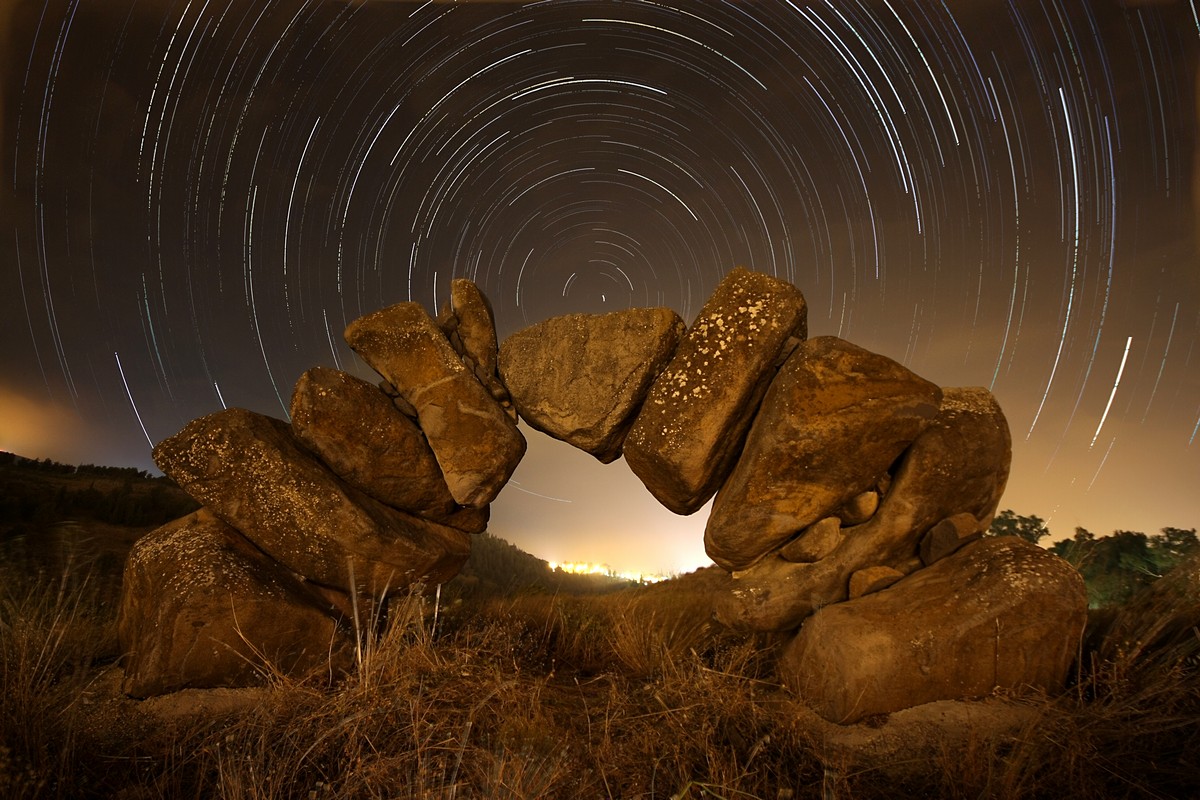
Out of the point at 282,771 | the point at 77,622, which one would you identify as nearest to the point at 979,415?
the point at 282,771

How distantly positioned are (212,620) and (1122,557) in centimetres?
961

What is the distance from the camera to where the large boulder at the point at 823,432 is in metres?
4.84

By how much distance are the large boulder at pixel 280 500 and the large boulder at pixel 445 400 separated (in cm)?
88

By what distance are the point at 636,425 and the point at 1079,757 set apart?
359cm

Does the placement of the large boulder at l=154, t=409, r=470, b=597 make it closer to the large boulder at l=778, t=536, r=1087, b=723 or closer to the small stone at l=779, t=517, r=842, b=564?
the small stone at l=779, t=517, r=842, b=564

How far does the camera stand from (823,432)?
4.84 m

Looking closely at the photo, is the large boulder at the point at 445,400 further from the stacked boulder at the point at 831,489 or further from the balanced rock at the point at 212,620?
the balanced rock at the point at 212,620

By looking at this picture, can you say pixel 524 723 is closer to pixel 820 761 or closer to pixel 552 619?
pixel 820 761

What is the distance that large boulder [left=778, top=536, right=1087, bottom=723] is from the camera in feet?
13.9

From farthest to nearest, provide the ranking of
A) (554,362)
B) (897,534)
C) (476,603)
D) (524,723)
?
(476,603) < (554,362) < (897,534) < (524,723)

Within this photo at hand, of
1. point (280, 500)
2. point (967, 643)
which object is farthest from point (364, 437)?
point (967, 643)

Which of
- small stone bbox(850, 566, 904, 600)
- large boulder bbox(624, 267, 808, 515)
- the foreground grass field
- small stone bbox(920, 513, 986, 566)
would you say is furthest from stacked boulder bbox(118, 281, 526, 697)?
small stone bbox(920, 513, 986, 566)

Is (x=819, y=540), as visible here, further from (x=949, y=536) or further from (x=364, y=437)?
(x=364, y=437)

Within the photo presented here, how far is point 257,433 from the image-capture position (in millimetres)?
5609
